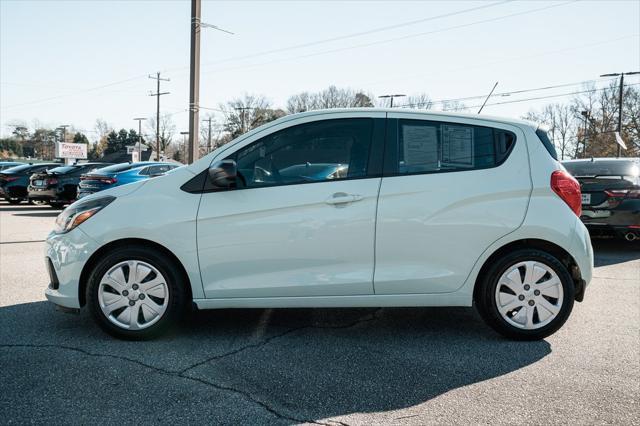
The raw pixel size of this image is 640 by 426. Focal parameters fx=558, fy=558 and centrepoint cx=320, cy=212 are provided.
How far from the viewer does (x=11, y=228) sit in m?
12.2

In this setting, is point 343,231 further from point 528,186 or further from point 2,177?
point 2,177

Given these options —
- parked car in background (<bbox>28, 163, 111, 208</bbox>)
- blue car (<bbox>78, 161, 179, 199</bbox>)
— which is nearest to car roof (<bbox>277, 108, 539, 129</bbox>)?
blue car (<bbox>78, 161, 179, 199</bbox>)

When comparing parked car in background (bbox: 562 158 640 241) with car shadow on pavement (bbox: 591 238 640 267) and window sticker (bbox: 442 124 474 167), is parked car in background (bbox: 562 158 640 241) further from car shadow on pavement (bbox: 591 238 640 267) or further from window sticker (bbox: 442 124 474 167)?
window sticker (bbox: 442 124 474 167)

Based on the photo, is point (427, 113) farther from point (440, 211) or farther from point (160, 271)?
point (160, 271)

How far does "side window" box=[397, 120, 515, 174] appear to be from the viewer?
421 cm

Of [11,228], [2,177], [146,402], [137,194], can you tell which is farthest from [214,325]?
[2,177]

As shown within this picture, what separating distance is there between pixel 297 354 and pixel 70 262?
1837 millimetres

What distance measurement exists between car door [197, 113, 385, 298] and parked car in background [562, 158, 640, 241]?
5670 mm

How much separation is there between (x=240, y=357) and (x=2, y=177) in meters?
20.4

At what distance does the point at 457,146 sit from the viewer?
4250mm

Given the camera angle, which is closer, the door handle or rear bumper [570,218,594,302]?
the door handle

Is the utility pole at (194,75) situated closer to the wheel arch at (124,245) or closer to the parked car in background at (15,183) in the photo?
the wheel arch at (124,245)

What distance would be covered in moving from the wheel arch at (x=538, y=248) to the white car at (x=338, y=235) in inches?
0.4

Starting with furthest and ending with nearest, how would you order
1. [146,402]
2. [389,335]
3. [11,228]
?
1. [11,228]
2. [389,335]
3. [146,402]
